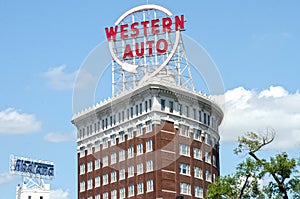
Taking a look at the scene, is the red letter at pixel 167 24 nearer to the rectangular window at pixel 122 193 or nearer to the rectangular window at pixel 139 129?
the rectangular window at pixel 139 129

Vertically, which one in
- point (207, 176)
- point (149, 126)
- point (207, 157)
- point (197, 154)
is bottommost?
point (207, 176)

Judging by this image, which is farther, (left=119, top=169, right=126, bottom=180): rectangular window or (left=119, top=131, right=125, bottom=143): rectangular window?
(left=119, top=131, right=125, bottom=143): rectangular window

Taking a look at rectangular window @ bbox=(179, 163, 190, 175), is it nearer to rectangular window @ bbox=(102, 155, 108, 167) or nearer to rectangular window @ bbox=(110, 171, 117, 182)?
rectangular window @ bbox=(110, 171, 117, 182)

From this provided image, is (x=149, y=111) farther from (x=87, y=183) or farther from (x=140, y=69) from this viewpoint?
(x=87, y=183)

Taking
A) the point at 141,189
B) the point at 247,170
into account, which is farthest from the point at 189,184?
the point at 247,170

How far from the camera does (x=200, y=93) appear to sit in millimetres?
150875

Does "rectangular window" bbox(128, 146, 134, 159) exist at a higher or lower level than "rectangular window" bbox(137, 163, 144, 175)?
higher

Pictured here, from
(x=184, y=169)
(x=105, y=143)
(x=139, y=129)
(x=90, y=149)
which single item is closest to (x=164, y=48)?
(x=139, y=129)

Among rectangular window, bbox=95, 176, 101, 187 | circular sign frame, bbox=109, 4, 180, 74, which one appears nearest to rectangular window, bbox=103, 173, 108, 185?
rectangular window, bbox=95, 176, 101, 187

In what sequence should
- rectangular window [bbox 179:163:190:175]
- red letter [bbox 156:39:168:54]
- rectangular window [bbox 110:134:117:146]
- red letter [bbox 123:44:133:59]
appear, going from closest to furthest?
rectangular window [bbox 179:163:190:175] < red letter [bbox 156:39:168:54] < red letter [bbox 123:44:133:59] < rectangular window [bbox 110:134:117:146]

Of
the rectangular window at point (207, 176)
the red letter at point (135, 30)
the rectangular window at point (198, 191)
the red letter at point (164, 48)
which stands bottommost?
the rectangular window at point (198, 191)

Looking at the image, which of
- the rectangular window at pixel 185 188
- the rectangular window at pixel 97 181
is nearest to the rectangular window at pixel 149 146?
the rectangular window at pixel 185 188

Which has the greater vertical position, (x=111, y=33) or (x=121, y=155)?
(x=111, y=33)

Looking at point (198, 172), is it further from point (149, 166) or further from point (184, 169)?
point (149, 166)
